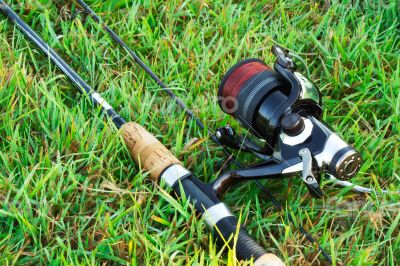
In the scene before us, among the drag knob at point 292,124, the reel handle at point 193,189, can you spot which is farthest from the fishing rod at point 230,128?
the reel handle at point 193,189

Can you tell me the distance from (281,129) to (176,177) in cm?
49

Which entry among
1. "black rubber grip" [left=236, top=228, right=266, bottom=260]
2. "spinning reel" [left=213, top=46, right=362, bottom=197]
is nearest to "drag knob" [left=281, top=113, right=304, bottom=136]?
"spinning reel" [left=213, top=46, right=362, bottom=197]

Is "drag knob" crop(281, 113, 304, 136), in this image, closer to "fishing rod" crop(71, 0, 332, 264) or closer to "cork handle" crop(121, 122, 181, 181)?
"fishing rod" crop(71, 0, 332, 264)

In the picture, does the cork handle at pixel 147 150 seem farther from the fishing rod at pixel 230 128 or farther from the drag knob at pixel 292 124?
the drag knob at pixel 292 124

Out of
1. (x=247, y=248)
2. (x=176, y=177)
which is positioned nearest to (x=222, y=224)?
(x=247, y=248)

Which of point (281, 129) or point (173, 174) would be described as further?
point (173, 174)

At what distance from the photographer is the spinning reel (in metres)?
2.72

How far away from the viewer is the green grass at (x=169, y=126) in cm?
279

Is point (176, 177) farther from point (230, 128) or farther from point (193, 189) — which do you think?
point (230, 128)

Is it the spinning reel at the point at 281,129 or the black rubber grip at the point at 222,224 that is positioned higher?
the spinning reel at the point at 281,129

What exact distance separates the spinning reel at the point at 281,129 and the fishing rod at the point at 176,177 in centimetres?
10

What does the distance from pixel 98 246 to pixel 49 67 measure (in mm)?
1132

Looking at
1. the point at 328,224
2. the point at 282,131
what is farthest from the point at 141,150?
the point at 328,224

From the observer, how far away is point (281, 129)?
2812mm
